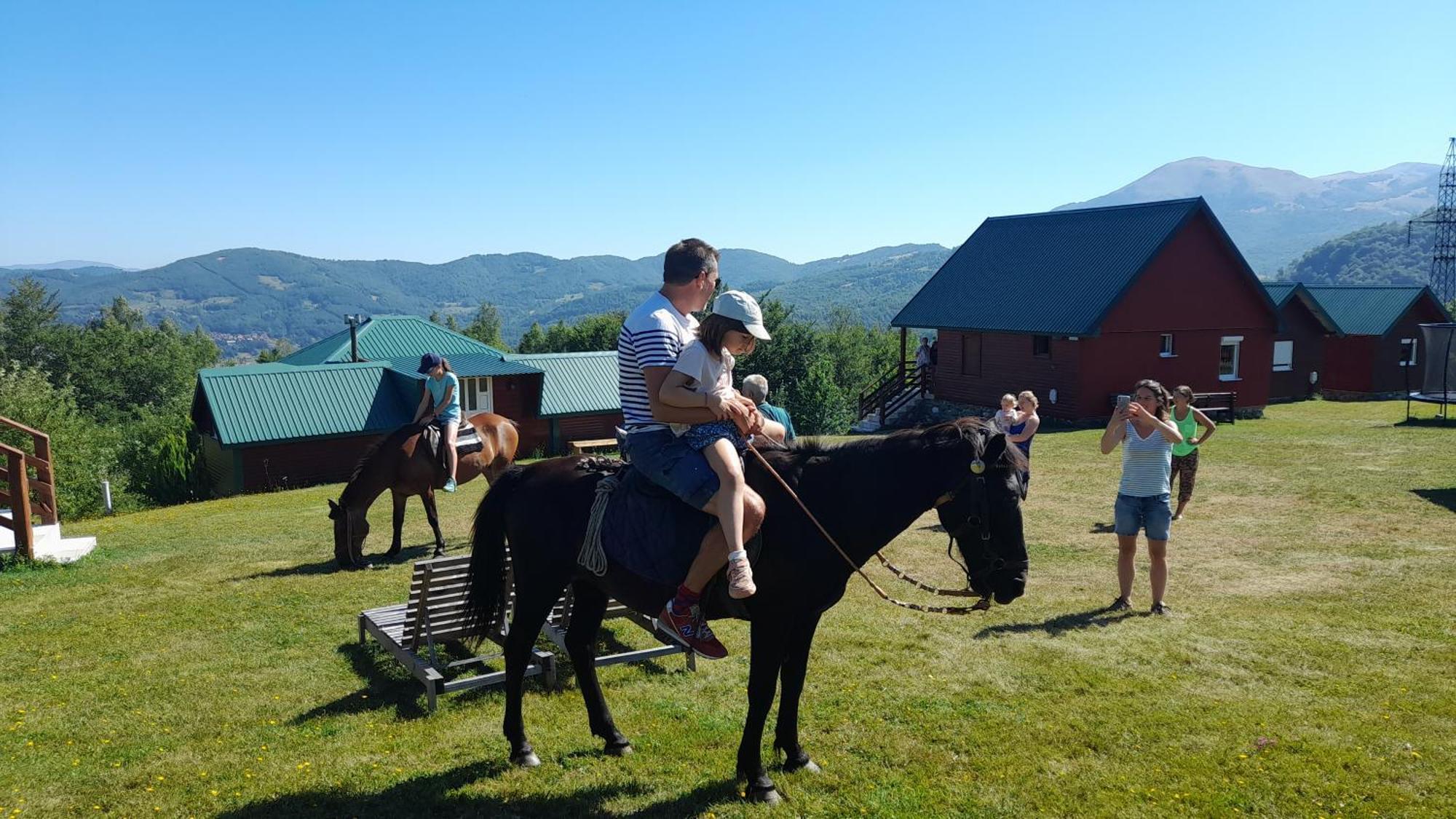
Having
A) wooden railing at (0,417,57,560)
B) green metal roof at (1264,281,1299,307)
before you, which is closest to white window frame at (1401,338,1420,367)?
green metal roof at (1264,281,1299,307)

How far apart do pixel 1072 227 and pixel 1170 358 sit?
643cm

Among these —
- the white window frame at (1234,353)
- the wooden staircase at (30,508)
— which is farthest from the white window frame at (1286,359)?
the wooden staircase at (30,508)

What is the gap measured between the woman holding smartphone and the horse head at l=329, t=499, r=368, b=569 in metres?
9.43

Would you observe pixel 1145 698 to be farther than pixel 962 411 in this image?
No

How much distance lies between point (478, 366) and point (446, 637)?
21.9 m

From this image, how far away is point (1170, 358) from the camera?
2817cm

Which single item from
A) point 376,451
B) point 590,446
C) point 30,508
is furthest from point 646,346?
point 590,446

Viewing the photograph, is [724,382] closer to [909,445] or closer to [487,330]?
[909,445]

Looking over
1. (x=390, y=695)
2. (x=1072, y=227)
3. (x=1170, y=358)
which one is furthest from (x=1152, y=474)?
(x=1072, y=227)

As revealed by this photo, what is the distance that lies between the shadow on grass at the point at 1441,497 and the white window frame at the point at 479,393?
77.0 feet

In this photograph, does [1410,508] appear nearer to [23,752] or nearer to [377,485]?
[377,485]

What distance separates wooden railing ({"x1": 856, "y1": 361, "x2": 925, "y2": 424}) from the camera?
109ft

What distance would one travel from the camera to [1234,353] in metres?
29.4

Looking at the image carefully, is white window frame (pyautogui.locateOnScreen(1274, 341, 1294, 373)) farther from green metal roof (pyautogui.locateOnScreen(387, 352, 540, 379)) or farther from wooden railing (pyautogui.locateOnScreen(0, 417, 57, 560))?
wooden railing (pyautogui.locateOnScreen(0, 417, 57, 560))
